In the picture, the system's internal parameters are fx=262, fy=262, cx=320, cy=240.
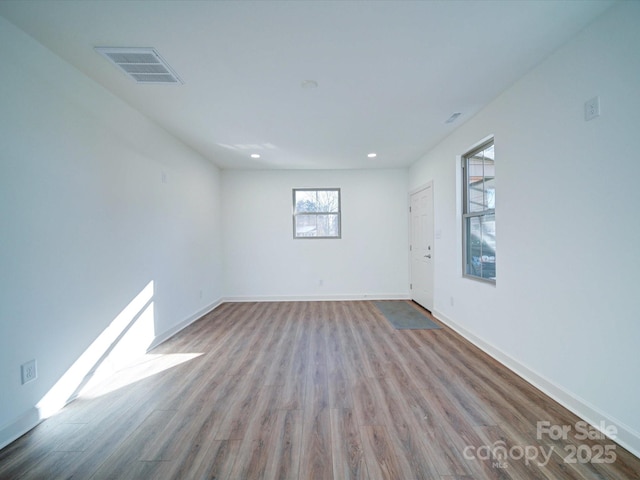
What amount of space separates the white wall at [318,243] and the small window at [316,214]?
0.15m

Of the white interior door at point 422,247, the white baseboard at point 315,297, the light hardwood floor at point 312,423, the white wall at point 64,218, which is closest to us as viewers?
the light hardwood floor at point 312,423

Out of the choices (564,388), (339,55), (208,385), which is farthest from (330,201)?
(564,388)

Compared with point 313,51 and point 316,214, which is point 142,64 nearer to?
point 313,51

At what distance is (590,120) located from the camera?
1758mm

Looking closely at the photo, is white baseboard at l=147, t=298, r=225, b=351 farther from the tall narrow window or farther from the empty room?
the tall narrow window

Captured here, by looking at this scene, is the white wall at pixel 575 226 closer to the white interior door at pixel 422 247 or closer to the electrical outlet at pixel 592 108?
the electrical outlet at pixel 592 108

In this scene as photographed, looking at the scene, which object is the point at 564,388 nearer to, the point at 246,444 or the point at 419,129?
the point at 246,444

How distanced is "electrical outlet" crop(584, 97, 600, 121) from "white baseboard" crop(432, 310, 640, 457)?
6.34 ft

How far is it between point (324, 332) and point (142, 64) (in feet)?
11.1

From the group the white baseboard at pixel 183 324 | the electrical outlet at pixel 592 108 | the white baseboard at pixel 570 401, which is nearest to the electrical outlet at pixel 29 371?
the white baseboard at pixel 183 324

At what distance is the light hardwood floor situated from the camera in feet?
4.74

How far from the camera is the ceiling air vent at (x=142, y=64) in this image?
1933 millimetres

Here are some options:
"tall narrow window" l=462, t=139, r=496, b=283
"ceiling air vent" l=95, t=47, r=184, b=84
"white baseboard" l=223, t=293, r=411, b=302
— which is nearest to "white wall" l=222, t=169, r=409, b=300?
"white baseboard" l=223, t=293, r=411, b=302

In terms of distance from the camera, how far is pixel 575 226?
186 cm
